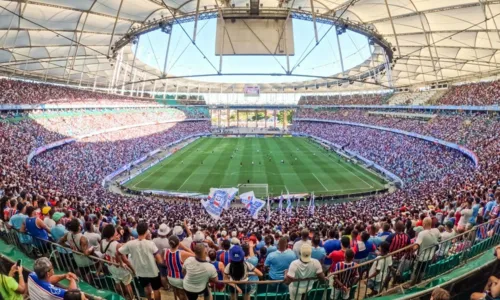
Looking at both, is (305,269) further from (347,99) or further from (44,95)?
(347,99)

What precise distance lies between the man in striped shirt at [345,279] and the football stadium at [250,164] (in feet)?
0.12

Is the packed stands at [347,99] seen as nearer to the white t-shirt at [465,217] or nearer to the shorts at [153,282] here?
the white t-shirt at [465,217]

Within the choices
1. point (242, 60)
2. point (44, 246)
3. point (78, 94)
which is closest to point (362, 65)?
point (242, 60)

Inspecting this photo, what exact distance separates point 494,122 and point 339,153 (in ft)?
78.0

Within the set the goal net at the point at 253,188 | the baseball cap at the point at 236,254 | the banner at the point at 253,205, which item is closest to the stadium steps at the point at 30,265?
the baseball cap at the point at 236,254

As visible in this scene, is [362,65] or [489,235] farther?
[362,65]

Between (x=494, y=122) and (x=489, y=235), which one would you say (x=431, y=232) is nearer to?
(x=489, y=235)

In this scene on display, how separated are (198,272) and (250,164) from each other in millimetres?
42048

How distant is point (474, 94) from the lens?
3744cm

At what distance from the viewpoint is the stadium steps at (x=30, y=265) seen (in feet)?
Answer: 15.6

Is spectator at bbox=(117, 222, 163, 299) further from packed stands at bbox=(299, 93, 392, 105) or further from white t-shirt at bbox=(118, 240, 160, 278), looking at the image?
packed stands at bbox=(299, 93, 392, 105)

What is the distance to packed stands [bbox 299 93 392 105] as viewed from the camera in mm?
65438

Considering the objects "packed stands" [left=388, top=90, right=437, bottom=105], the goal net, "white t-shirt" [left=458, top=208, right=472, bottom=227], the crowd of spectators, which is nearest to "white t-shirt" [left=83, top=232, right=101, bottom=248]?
the crowd of spectators

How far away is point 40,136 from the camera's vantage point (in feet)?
110
